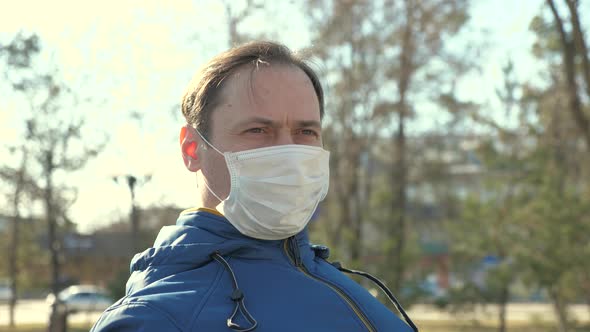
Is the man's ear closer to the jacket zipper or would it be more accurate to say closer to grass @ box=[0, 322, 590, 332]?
the jacket zipper

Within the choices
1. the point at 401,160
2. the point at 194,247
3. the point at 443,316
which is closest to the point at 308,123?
the point at 194,247

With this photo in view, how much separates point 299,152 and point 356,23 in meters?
22.0

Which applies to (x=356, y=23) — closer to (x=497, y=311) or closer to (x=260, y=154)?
(x=497, y=311)

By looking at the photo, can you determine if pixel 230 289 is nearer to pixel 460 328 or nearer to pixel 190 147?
pixel 190 147

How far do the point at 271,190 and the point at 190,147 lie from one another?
23 centimetres

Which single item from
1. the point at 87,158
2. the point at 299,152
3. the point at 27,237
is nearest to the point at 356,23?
the point at 87,158

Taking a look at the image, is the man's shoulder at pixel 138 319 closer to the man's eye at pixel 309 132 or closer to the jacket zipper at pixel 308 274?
the jacket zipper at pixel 308 274

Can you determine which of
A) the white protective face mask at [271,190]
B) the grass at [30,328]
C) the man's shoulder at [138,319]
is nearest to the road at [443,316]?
the grass at [30,328]

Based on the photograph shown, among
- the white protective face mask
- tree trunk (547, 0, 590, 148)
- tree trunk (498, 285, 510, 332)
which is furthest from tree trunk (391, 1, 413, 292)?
the white protective face mask

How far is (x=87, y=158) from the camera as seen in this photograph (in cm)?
2053

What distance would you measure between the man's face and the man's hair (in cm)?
2

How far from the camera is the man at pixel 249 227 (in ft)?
5.75

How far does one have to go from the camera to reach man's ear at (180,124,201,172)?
2.06m

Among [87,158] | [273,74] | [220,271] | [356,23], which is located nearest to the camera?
[220,271]
